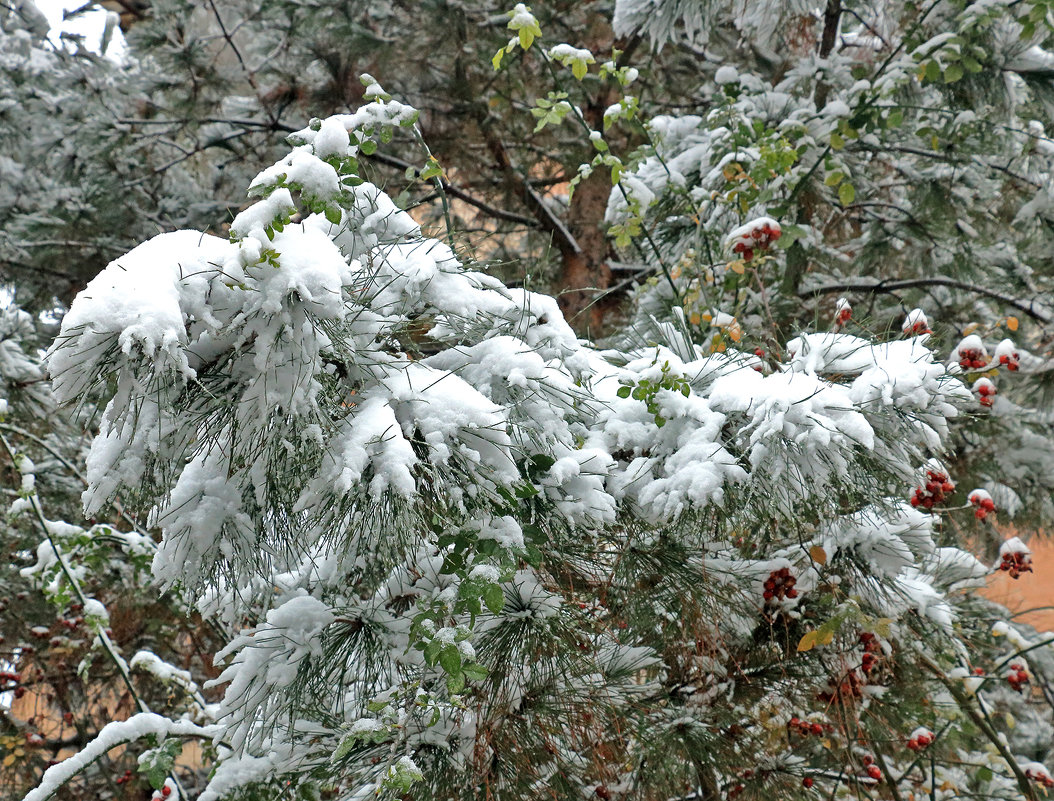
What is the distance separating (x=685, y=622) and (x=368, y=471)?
756mm

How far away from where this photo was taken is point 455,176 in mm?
3756

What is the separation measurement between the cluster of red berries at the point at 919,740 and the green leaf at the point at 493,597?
4.30 ft

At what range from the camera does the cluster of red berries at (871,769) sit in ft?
6.07

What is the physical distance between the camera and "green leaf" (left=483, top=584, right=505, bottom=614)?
94cm

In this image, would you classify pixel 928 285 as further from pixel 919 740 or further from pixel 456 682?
pixel 456 682

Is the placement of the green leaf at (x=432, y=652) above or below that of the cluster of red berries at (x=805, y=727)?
above

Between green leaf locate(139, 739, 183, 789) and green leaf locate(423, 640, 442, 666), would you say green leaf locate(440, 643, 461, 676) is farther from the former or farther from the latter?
green leaf locate(139, 739, 183, 789)

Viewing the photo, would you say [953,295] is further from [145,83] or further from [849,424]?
[145,83]

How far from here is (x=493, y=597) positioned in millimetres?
946

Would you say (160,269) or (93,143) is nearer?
(160,269)

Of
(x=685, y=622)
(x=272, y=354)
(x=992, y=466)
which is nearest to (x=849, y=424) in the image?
(x=685, y=622)

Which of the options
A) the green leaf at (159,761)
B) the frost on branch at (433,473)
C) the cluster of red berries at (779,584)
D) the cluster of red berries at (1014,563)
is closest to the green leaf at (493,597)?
the frost on branch at (433,473)

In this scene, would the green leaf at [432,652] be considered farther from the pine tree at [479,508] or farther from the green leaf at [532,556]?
the green leaf at [532,556]

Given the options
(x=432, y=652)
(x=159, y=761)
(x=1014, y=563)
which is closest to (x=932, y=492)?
(x=1014, y=563)
